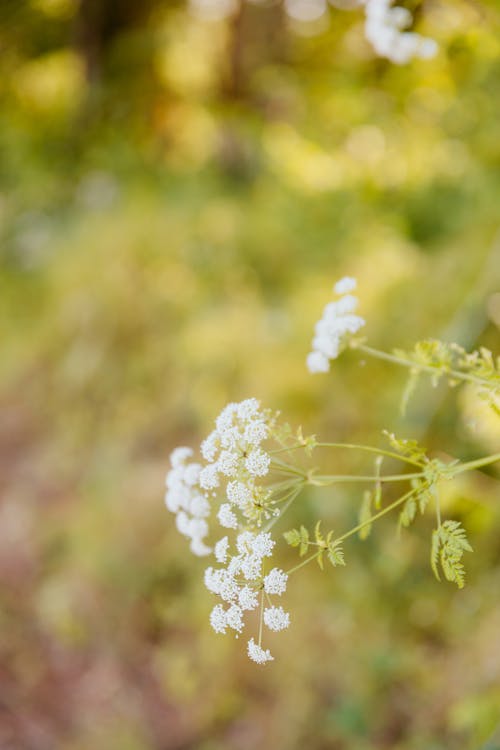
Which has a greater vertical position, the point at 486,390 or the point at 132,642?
the point at 132,642

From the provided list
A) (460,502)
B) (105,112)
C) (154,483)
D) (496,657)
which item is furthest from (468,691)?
(105,112)

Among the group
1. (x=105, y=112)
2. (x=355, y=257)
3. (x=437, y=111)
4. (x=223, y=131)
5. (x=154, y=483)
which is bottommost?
(x=154, y=483)

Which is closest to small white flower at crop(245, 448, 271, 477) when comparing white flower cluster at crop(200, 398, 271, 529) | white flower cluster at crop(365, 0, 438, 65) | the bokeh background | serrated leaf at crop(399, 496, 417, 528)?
white flower cluster at crop(200, 398, 271, 529)

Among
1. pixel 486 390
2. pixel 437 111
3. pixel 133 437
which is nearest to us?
pixel 486 390

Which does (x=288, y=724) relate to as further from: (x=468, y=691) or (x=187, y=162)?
(x=187, y=162)

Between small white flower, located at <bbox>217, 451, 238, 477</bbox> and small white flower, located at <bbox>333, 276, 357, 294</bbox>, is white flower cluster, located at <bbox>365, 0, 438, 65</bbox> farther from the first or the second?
small white flower, located at <bbox>217, 451, 238, 477</bbox>

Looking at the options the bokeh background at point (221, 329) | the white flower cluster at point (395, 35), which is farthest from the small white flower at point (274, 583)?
the white flower cluster at point (395, 35)
